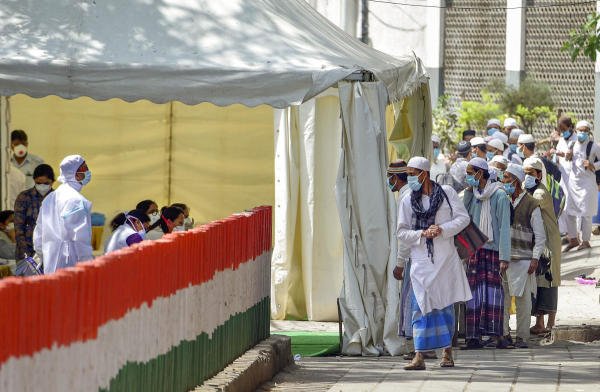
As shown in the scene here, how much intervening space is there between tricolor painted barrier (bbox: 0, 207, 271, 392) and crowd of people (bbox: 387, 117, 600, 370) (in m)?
1.16

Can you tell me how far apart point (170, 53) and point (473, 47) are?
1948cm

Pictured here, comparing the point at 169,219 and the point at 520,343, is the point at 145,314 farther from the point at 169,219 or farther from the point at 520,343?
the point at 520,343

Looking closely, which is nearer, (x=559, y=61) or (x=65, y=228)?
(x=65, y=228)

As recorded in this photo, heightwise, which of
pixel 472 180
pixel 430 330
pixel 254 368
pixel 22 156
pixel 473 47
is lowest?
pixel 254 368

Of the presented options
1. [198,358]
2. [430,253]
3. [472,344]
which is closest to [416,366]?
[430,253]

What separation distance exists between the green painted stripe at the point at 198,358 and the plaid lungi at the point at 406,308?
1.10 meters

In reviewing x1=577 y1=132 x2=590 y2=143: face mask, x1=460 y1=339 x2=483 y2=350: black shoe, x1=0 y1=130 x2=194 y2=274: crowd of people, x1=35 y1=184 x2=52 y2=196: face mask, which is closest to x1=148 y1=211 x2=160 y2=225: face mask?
x1=0 y1=130 x2=194 y2=274: crowd of people

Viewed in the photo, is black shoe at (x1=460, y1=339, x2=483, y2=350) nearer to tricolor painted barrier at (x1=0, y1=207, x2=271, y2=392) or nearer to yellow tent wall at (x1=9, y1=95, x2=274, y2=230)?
tricolor painted barrier at (x1=0, y1=207, x2=271, y2=392)

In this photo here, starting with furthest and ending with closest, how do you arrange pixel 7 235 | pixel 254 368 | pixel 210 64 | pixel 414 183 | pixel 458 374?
pixel 7 235 → pixel 210 64 → pixel 414 183 → pixel 458 374 → pixel 254 368

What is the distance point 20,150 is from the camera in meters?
15.2

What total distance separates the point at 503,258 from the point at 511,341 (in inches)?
37.1

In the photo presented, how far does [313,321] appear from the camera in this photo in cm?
1447

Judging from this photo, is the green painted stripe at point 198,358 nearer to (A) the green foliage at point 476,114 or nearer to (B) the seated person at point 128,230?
(B) the seated person at point 128,230

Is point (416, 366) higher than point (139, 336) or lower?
lower
